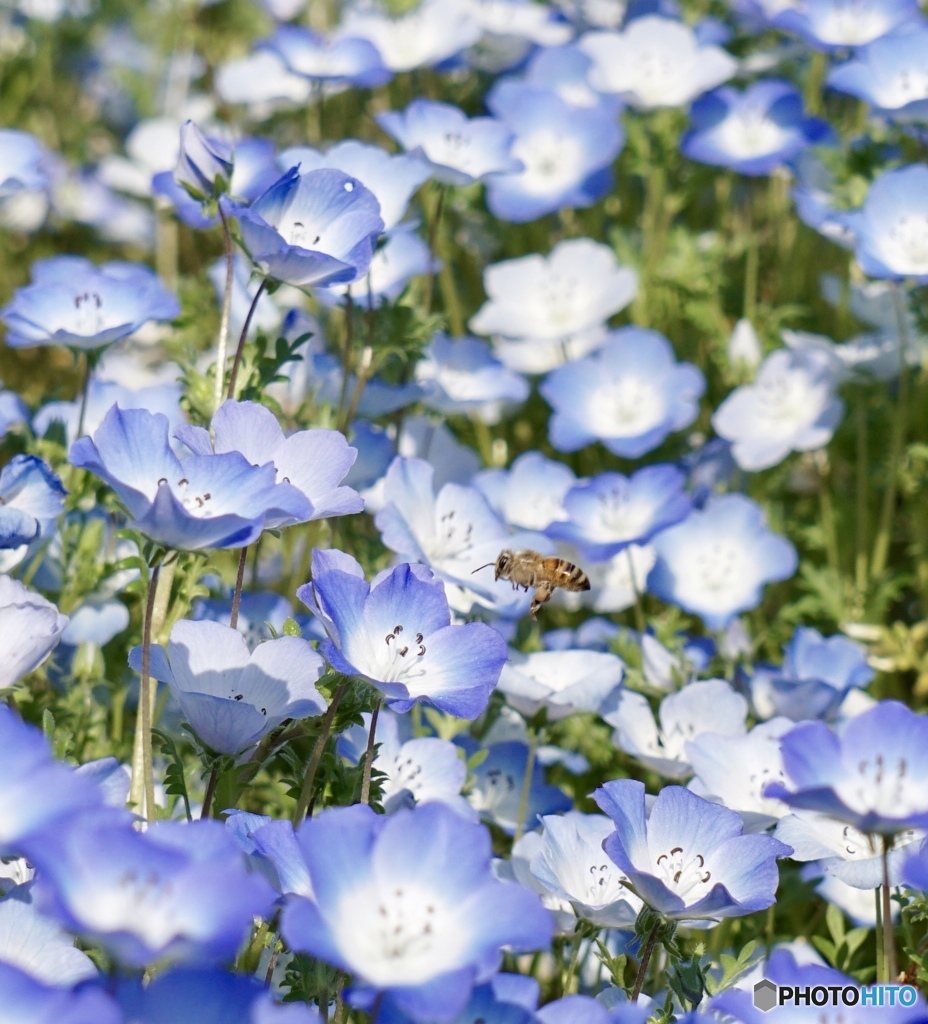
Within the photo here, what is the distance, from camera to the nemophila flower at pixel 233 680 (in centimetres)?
164

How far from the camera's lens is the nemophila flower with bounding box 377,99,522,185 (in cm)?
290

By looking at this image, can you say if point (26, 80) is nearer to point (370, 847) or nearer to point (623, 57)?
point (623, 57)

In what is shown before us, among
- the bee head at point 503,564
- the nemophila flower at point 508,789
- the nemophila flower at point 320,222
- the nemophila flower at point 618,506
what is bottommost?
the nemophila flower at point 508,789

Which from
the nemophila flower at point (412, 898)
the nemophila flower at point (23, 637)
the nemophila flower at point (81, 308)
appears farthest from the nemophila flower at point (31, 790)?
the nemophila flower at point (81, 308)

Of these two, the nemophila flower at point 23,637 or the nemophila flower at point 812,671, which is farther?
the nemophila flower at point 812,671

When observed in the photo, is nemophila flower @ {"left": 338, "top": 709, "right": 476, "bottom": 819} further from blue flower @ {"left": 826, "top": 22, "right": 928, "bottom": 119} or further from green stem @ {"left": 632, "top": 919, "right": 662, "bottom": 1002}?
blue flower @ {"left": 826, "top": 22, "right": 928, "bottom": 119}

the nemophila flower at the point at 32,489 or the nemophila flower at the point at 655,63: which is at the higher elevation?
the nemophila flower at the point at 655,63

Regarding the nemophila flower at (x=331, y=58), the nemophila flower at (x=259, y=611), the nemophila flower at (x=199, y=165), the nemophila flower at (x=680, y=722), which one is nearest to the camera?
the nemophila flower at (x=199, y=165)

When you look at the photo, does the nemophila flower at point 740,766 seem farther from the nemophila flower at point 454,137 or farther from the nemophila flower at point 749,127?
the nemophila flower at point 749,127

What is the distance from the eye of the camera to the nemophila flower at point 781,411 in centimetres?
316

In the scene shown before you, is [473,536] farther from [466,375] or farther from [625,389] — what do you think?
[625,389]

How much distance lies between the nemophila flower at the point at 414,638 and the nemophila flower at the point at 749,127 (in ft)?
7.03

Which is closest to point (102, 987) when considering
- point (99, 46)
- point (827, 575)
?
point (827, 575)

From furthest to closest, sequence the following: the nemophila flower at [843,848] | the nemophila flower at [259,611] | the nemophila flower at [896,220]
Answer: the nemophila flower at [896,220] → the nemophila flower at [259,611] → the nemophila flower at [843,848]
